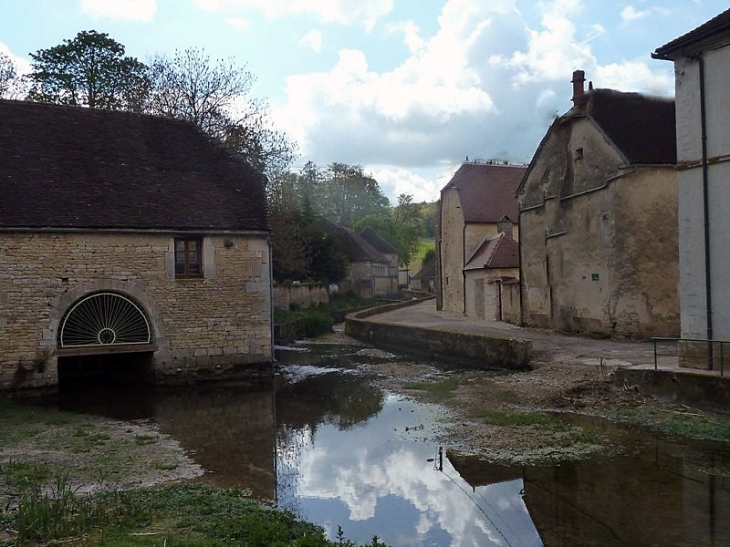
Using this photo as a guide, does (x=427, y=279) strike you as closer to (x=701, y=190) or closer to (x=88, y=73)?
(x=88, y=73)

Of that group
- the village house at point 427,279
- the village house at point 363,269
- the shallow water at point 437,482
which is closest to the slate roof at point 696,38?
the shallow water at point 437,482

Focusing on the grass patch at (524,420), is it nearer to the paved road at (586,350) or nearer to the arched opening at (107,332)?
the paved road at (586,350)

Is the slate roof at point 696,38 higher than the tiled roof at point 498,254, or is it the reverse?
the slate roof at point 696,38

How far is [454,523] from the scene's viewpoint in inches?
288

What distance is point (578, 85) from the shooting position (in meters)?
22.5

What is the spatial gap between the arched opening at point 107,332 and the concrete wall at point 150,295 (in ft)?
0.69

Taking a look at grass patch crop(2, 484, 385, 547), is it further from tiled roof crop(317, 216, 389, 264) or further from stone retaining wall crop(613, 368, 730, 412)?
tiled roof crop(317, 216, 389, 264)

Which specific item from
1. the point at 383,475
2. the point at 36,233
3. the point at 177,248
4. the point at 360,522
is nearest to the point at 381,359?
the point at 177,248

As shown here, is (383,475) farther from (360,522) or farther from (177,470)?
(177,470)

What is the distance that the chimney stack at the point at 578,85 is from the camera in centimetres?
2228

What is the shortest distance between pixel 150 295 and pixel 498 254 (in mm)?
18754

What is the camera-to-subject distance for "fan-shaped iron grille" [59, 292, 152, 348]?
15977 mm

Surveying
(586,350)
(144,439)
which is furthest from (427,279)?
(144,439)

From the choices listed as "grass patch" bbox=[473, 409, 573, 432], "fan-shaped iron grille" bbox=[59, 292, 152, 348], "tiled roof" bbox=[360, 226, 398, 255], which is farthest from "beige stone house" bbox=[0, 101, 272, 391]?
"tiled roof" bbox=[360, 226, 398, 255]
